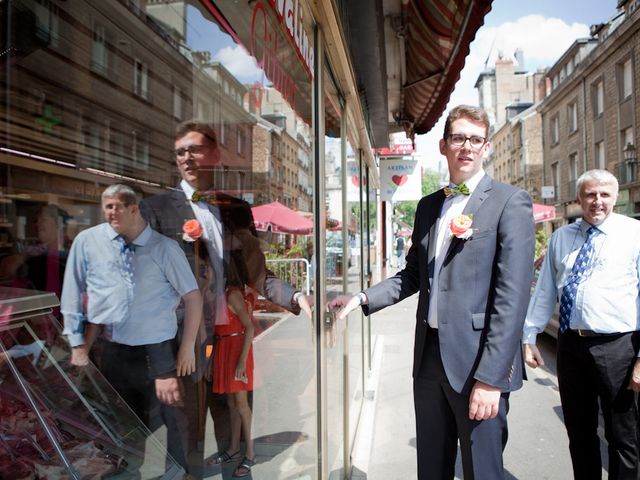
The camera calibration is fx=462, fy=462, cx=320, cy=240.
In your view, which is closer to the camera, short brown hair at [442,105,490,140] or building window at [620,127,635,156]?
short brown hair at [442,105,490,140]

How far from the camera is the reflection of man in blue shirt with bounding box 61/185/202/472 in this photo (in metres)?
1.52

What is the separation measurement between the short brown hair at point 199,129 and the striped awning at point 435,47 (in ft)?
4.67

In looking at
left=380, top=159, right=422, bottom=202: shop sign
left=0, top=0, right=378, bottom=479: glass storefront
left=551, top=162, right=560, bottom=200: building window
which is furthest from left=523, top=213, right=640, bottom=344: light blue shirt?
left=551, top=162, right=560, bottom=200: building window

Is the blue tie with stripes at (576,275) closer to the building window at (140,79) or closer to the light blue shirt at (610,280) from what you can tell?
the light blue shirt at (610,280)

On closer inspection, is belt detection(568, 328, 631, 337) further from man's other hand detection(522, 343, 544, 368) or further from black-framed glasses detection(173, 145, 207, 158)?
black-framed glasses detection(173, 145, 207, 158)

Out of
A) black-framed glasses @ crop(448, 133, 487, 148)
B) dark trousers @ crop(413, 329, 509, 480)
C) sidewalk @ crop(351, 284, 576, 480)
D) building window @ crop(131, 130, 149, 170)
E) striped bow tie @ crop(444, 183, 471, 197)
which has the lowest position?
sidewalk @ crop(351, 284, 576, 480)

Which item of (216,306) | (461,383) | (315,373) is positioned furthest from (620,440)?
(216,306)

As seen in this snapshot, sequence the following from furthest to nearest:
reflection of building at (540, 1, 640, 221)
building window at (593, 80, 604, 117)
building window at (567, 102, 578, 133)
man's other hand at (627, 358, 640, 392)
→ 1. building window at (567, 102, 578, 133)
2. building window at (593, 80, 604, 117)
3. reflection of building at (540, 1, 640, 221)
4. man's other hand at (627, 358, 640, 392)

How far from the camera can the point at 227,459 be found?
84.5 inches

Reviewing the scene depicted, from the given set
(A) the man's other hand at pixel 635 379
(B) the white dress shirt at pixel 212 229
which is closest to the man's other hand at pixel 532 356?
(A) the man's other hand at pixel 635 379

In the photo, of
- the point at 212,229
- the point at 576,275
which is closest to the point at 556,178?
the point at 576,275

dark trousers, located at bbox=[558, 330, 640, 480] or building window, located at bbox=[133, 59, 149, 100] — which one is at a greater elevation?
building window, located at bbox=[133, 59, 149, 100]

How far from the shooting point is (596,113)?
2505 centimetres

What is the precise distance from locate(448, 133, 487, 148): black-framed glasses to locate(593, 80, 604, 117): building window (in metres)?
27.1
